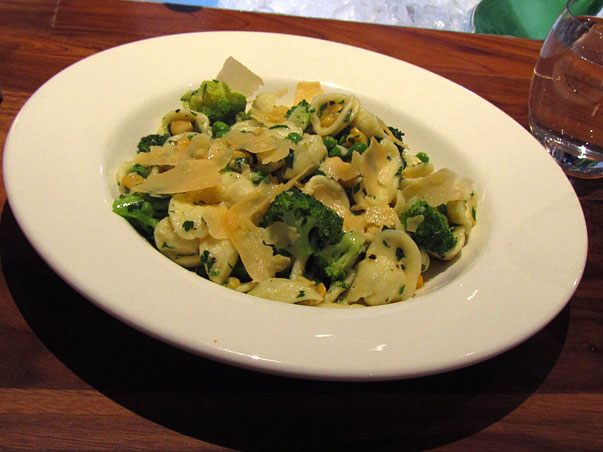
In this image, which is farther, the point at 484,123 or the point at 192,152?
the point at 484,123

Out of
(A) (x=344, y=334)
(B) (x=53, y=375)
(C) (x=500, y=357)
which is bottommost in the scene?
(B) (x=53, y=375)

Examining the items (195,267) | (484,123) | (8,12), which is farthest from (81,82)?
(484,123)

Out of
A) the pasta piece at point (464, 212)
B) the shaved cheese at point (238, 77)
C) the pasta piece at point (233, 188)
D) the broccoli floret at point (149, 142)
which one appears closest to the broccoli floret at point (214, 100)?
the shaved cheese at point (238, 77)

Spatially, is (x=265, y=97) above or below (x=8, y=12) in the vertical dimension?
above

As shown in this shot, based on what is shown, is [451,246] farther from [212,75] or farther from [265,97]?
[212,75]

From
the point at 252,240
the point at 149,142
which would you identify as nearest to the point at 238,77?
the point at 149,142
